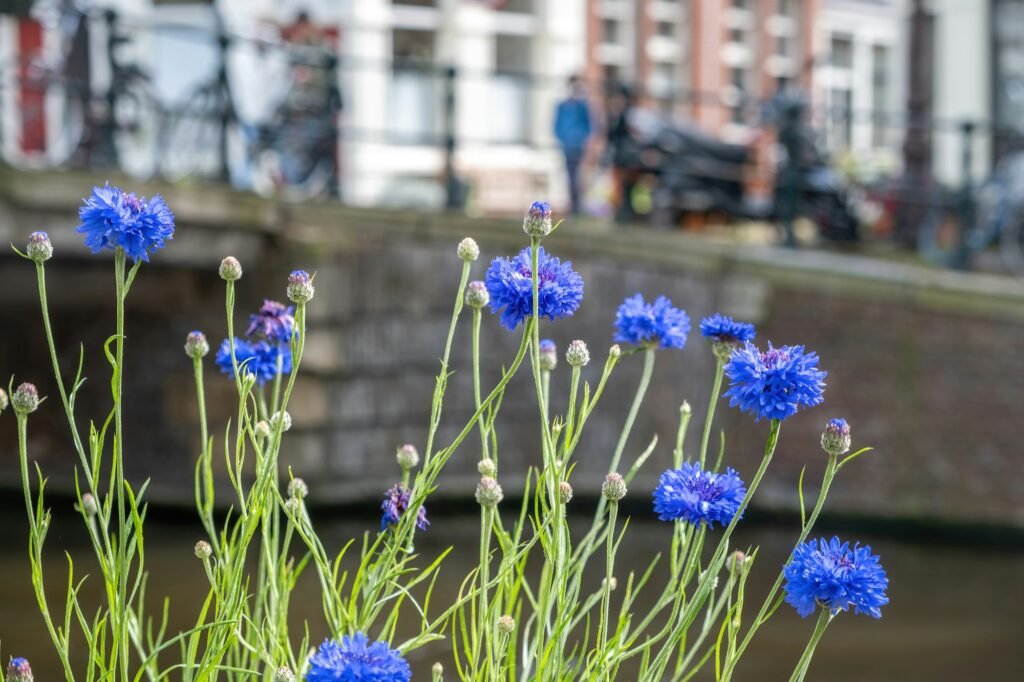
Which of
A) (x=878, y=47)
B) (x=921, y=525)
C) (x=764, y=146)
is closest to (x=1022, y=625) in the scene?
(x=921, y=525)

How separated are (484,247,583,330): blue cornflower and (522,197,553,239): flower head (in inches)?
2.0

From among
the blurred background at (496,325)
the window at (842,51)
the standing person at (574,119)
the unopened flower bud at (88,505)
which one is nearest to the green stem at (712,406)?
the unopened flower bud at (88,505)

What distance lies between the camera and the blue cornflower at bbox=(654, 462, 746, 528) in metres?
1.81

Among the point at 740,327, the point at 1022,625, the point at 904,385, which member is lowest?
the point at 1022,625

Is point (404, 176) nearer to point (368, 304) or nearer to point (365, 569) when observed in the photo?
point (368, 304)

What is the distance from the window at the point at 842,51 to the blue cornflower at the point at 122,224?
16786mm

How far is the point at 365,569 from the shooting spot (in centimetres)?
201

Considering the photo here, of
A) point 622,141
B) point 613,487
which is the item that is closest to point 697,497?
point 613,487

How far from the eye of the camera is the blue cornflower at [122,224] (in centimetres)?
176

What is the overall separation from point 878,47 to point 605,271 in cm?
1049

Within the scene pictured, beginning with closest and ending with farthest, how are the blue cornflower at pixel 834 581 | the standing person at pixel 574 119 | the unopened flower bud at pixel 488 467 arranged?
1. the blue cornflower at pixel 834 581
2. the unopened flower bud at pixel 488 467
3. the standing person at pixel 574 119

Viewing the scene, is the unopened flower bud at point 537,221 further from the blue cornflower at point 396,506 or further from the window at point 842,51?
the window at point 842,51

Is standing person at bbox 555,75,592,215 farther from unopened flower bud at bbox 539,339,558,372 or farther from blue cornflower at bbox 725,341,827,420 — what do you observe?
blue cornflower at bbox 725,341,827,420

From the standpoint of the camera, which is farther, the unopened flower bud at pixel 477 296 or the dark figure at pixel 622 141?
the dark figure at pixel 622 141
